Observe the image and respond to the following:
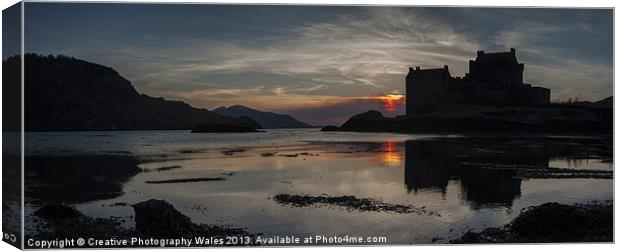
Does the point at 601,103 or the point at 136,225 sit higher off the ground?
the point at 601,103

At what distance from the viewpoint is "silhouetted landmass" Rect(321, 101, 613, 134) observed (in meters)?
16.9

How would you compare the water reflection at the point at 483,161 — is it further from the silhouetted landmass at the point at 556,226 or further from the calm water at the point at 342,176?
the silhouetted landmass at the point at 556,226

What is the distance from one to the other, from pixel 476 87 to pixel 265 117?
462cm

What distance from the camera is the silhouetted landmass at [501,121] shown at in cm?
1692

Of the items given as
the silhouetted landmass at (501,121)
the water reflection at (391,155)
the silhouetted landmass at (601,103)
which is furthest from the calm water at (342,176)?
the silhouetted landmass at (601,103)

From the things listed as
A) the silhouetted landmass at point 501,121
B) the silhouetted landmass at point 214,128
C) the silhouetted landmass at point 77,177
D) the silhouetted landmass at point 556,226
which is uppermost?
the silhouetted landmass at point 501,121

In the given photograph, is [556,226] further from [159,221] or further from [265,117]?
[159,221]

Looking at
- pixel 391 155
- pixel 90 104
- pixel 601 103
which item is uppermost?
pixel 601 103

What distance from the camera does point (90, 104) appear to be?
52.6ft

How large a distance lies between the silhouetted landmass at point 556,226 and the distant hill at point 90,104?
18.0 ft

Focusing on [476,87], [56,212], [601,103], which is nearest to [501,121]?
[476,87]

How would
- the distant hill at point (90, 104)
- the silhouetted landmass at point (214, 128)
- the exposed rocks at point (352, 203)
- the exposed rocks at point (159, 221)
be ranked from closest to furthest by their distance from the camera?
the distant hill at point (90, 104) → the exposed rocks at point (159, 221) → the exposed rocks at point (352, 203) → the silhouetted landmass at point (214, 128)

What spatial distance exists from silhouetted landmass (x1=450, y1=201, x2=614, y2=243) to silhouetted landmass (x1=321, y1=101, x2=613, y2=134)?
5.87ft

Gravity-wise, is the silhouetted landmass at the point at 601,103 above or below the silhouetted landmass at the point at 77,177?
above
